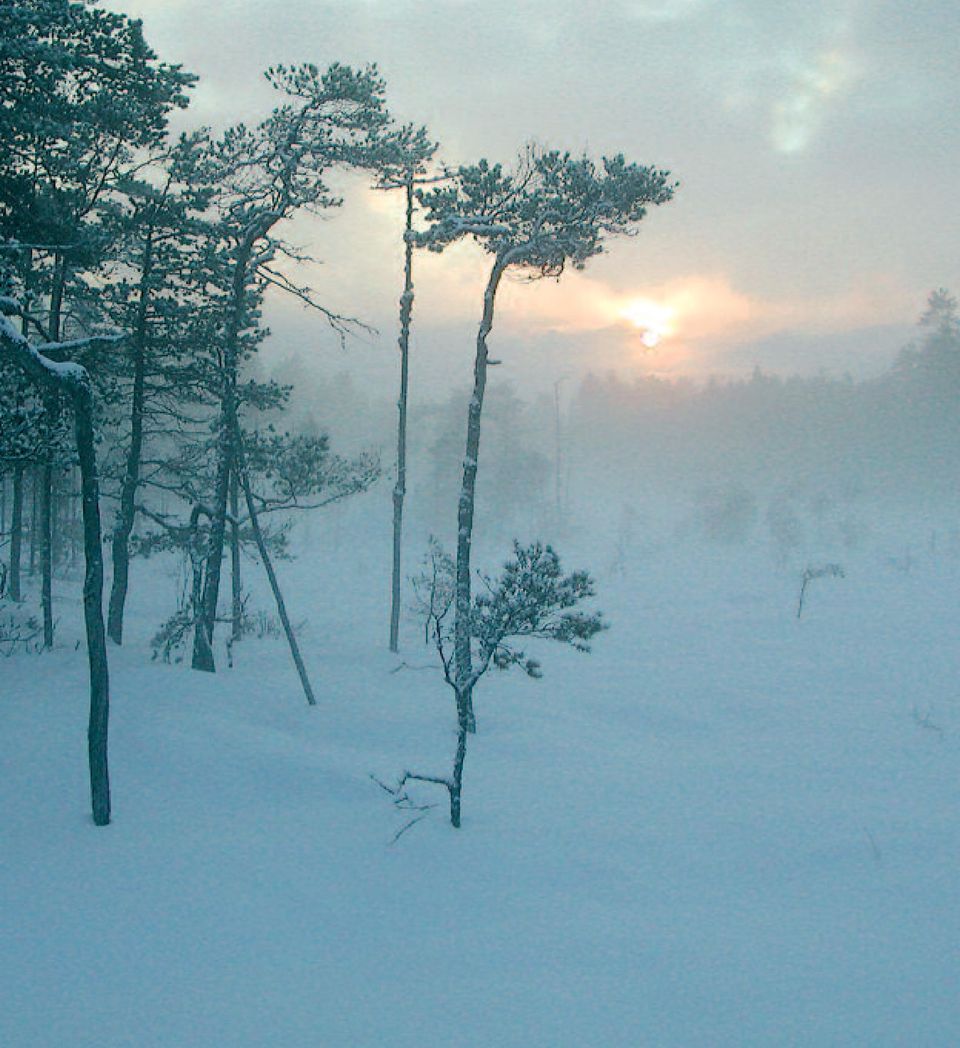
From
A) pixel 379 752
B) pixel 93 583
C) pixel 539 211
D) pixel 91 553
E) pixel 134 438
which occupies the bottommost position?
pixel 379 752

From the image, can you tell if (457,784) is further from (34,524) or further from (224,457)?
(34,524)

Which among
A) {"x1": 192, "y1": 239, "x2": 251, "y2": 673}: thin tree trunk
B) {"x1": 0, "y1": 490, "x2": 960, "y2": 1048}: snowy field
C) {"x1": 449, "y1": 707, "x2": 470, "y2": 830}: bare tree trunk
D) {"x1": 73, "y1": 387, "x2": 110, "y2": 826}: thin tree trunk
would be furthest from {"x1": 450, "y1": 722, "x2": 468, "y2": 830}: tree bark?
{"x1": 192, "y1": 239, "x2": 251, "y2": 673}: thin tree trunk

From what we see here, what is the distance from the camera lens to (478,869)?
756cm

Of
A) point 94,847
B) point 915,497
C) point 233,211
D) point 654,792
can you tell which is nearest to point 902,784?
point 654,792

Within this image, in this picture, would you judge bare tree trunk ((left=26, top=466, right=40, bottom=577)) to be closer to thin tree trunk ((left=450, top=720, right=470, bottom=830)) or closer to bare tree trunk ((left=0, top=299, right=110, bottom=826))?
bare tree trunk ((left=0, top=299, right=110, bottom=826))

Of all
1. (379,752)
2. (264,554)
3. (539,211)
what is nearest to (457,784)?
(379,752)

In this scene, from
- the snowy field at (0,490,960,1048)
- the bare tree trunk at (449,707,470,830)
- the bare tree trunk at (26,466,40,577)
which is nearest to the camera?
the snowy field at (0,490,960,1048)

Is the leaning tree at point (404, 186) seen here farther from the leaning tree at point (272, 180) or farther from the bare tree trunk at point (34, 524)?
the bare tree trunk at point (34, 524)

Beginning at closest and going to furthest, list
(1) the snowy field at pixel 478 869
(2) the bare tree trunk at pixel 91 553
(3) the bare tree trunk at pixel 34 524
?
(1) the snowy field at pixel 478 869 < (2) the bare tree trunk at pixel 91 553 < (3) the bare tree trunk at pixel 34 524

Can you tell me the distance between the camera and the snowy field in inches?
213

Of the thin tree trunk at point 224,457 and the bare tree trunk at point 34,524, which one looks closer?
the thin tree trunk at point 224,457

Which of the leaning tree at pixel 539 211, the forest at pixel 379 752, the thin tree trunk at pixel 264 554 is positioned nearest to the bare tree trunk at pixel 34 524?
the forest at pixel 379 752

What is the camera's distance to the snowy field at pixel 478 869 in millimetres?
5410

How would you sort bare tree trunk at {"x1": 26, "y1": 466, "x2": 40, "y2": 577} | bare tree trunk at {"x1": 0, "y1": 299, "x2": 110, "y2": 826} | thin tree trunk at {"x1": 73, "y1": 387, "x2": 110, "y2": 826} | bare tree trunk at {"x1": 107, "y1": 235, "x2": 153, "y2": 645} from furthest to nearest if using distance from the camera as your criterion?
bare tree trunk at {"x1": 26, "y1": 466, "x2": 40, "y2": 577} → bare tree trunk at {"x1": 107, "y1": 235, "x2": 153, "y2": 645} → thin tree trunk at {"x1": 73, "y1": 387, "x2": 110, "y2": 826} → bare tree trunk at {"x1": 0, "y1": 299, "x2": 110, "y2": 826}
